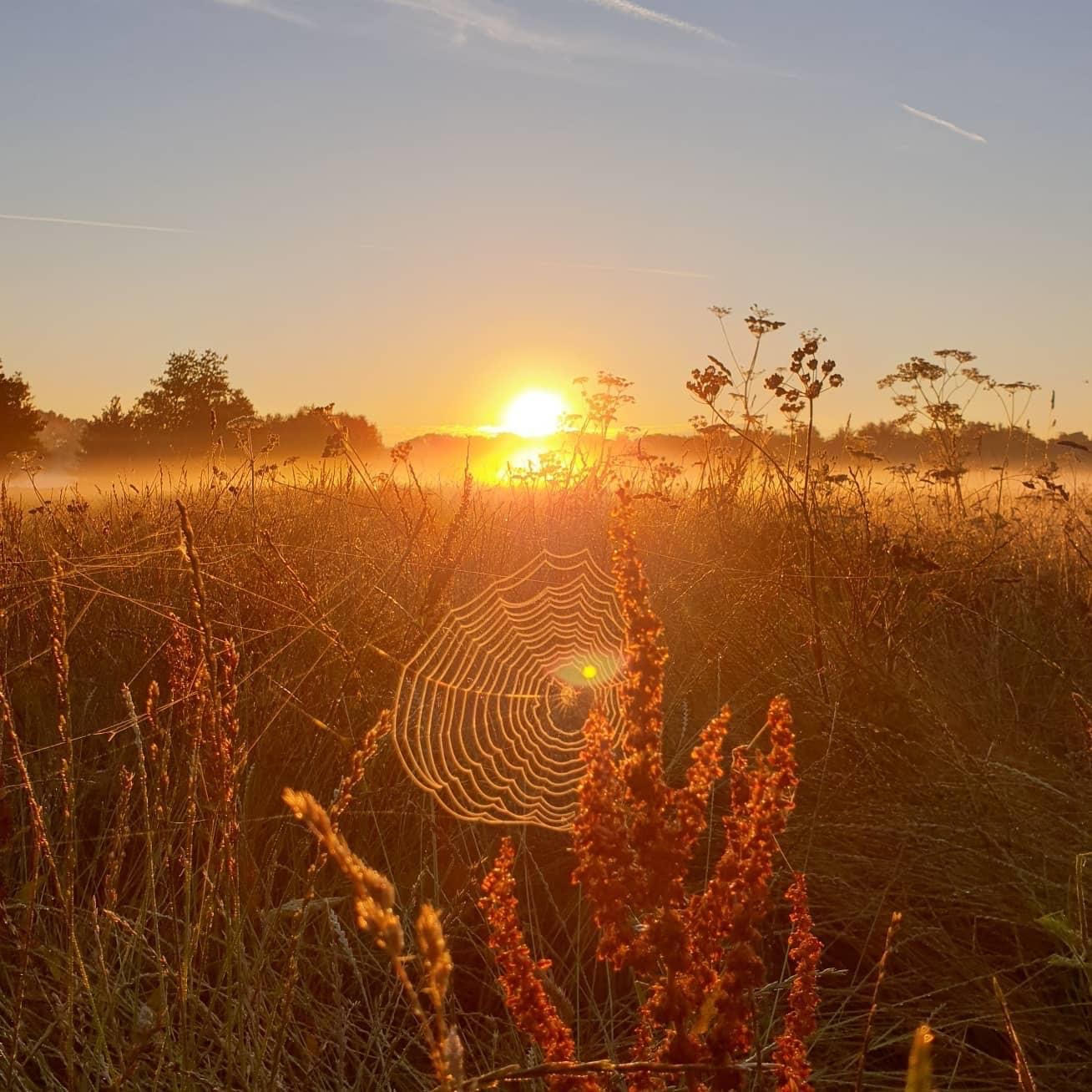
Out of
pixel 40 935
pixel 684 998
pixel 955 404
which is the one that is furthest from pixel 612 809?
pixel 955 404

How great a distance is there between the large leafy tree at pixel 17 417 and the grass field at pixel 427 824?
45.8 metres

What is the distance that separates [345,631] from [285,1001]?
2508 millimetres

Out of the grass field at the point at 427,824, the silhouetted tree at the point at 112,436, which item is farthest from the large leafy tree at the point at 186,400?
the grass field at the point at 427,824

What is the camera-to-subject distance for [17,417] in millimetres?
47188

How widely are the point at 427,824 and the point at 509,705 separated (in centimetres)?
42

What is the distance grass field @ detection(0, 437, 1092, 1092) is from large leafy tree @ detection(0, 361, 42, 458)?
150 feet

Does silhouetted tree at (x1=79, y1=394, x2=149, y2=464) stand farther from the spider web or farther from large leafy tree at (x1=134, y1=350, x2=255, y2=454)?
the spider web

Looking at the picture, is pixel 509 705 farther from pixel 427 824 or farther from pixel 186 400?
pixel 186 400

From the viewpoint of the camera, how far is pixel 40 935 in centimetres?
233

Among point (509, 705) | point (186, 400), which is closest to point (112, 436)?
point (186, 400)

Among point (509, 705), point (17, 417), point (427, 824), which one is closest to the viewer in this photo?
point (427, 824)

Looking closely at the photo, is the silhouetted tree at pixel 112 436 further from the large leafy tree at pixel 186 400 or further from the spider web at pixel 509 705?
the spider web at pixel 509 705

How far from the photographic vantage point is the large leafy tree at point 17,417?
1826 inches

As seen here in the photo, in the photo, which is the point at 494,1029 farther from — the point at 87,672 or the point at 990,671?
the point at 990,671
